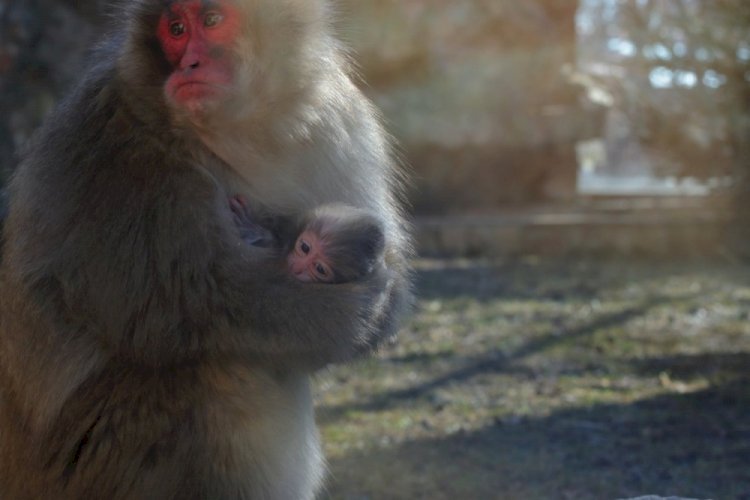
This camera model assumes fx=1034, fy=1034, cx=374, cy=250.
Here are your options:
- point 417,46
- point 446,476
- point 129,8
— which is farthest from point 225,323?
point 417,46

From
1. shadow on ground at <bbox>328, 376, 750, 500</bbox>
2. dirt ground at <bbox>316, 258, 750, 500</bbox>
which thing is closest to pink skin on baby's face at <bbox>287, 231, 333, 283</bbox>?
dirt ground at <bbox>316, 258, 750, 500</bbox>

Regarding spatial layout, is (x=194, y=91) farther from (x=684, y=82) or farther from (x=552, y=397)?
(x=684, y=82)

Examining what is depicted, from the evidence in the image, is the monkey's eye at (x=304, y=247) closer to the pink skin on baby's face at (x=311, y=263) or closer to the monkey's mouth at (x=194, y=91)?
the pink skin on baby's face at (x=311, y=263)

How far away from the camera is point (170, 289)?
2.68m

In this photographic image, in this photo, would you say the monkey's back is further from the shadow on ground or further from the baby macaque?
the shadow on ground

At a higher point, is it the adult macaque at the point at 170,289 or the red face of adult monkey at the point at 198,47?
the red face of adult monkey at the point at 198,47

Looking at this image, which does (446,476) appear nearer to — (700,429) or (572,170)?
(700,429)

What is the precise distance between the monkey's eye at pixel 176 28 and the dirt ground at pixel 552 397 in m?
1.20

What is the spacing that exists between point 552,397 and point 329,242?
2346mm

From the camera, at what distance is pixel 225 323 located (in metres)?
2.68

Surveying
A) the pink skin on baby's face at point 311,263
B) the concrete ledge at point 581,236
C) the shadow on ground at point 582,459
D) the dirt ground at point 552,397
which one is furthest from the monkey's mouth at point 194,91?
the concrete ledge at point 581,236

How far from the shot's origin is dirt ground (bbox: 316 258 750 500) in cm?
385

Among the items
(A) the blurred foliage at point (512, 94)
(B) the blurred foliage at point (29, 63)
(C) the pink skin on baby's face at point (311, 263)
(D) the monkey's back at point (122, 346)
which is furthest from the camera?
(A) the blurred foliage at point (512, 94)

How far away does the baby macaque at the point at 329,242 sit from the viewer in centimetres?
282
